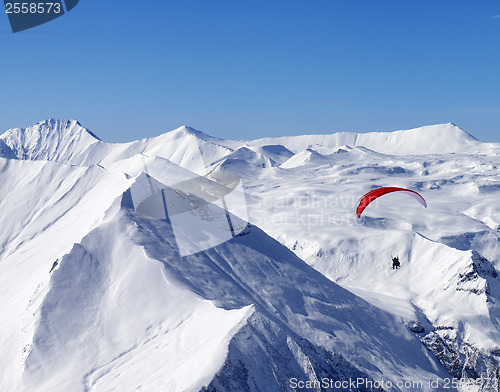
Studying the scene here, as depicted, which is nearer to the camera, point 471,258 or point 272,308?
point 272,308

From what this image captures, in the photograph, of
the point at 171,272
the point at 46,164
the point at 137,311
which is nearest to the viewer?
the point at 137,311

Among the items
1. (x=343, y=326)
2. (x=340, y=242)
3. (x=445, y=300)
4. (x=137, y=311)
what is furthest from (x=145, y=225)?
(x=340, y=242)

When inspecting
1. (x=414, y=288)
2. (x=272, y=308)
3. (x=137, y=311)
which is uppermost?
(x=137, y=311)

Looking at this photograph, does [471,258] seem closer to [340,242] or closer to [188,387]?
[340,242]

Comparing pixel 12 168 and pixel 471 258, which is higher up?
pixel 12 168

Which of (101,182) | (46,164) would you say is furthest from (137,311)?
(46,164)

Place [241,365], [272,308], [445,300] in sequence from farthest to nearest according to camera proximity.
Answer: [445,300] < [272,308] < [241,365]

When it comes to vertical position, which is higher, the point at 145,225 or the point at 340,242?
the point at 145,225

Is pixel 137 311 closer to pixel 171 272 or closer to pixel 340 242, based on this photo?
pixel 171 272

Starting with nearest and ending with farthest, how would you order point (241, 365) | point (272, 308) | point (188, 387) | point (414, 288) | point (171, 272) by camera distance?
point (188, 387), point (241, 365), point (171, 272), point (272, 308), point (414, 288)
